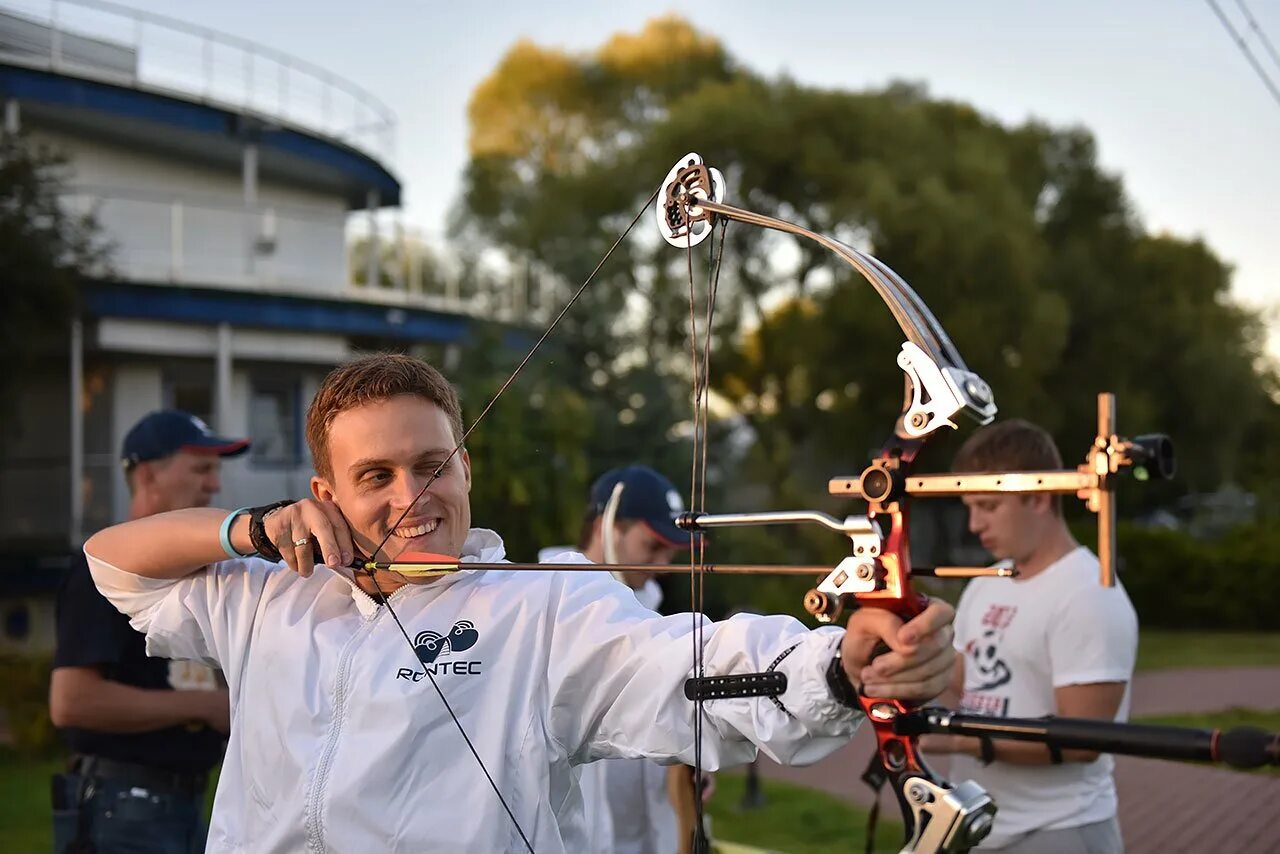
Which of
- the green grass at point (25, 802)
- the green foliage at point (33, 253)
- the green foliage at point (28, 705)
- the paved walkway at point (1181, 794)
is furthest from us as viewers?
the green foliage at point (33, 253)

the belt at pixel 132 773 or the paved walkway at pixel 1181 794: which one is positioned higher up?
the belt at pixel 132 773

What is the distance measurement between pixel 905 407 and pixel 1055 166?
3009 cm

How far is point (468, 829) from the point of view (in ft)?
7.02

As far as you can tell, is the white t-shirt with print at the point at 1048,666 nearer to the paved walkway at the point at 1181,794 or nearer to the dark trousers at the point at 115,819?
the dark trousers at the point at 115,819

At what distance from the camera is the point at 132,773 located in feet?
12.6

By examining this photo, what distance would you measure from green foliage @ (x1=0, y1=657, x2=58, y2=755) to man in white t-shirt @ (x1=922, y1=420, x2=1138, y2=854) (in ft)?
28.5

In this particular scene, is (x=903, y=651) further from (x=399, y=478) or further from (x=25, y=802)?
(x=25, y=802)

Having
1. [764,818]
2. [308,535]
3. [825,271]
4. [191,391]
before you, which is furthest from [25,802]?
[825,271]

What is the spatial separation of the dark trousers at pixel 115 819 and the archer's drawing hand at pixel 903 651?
2.87m

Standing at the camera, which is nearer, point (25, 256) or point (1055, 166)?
point (25, 256)

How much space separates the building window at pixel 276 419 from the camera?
1914 centimetres

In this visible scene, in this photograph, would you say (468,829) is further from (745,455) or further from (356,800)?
(745,455)

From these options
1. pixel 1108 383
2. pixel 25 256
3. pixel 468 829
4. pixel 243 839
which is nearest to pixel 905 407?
pixel 468 829

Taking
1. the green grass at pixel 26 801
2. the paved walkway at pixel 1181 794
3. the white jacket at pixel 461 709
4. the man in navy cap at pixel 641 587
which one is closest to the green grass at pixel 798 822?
the paved walkway at pixel 1181 794
